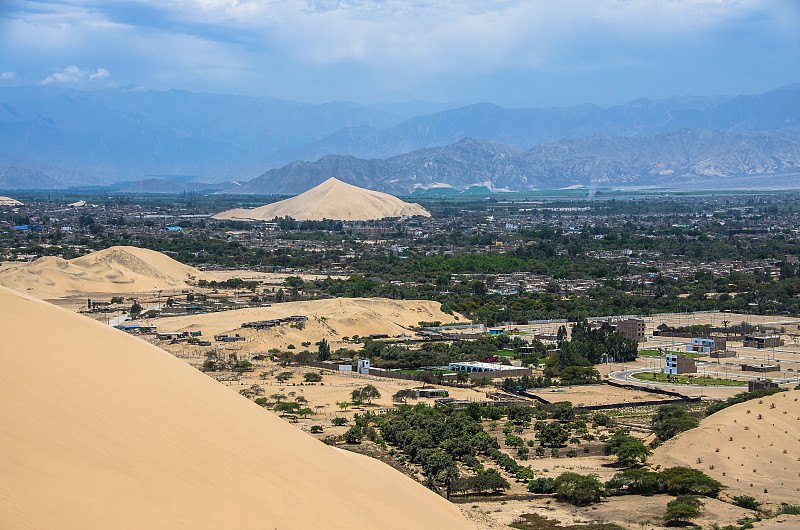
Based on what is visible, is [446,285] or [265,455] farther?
[446,285]

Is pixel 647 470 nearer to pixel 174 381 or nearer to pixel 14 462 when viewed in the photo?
pixel 174 381

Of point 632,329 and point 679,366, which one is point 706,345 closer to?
point 632,329

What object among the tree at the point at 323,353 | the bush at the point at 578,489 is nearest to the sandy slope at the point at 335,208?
the tree at the point at 323,353

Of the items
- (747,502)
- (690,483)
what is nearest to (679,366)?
(690,483)

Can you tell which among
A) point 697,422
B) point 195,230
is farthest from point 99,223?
point 697,422

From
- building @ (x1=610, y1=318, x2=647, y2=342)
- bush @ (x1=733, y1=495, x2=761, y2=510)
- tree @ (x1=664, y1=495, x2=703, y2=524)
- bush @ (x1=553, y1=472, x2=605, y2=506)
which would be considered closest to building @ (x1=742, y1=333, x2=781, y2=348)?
building @ (x1=610, y1=318, x2=647, y2=342)

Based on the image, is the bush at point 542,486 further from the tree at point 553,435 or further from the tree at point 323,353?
the tree at point 323,353
